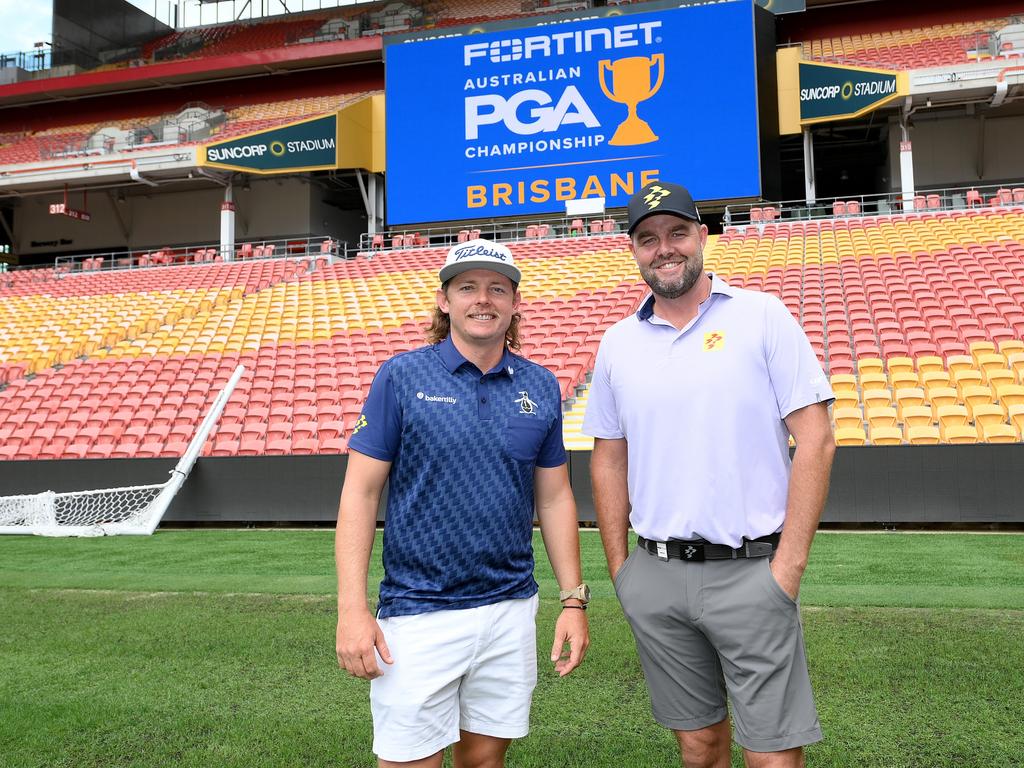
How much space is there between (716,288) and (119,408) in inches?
479

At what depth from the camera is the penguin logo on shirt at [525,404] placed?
238 centimetres

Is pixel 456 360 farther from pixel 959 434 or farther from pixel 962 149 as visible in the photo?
pixel 962 149

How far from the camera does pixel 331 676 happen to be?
13.9 feet

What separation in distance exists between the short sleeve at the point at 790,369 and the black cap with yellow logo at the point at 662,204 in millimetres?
361

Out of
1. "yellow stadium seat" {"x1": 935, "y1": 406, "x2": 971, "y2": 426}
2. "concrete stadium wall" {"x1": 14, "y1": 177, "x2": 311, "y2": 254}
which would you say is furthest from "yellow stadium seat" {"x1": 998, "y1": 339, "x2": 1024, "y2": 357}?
"concrete stadium wall" {"x1": 14, "y1": 177, "x2": 311, "y2": 254}

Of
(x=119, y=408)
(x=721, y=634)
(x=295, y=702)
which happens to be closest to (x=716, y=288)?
(x=721, y=634)

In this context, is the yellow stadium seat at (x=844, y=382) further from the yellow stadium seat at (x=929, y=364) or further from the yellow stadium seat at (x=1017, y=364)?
the yellow stadium seat at (x=1017, y=364)

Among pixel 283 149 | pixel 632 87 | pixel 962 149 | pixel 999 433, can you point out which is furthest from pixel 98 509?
pixel 962 149

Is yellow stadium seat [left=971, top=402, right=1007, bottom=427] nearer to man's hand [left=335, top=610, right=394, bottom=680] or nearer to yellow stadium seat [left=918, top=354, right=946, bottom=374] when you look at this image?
yellow stadium seat [left=918, top=354, right=946, bottom=374]

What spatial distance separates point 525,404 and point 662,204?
0.66 m

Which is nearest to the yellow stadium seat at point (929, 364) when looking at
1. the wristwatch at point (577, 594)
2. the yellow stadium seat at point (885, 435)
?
the yellow stadium seat at point (885, 435)

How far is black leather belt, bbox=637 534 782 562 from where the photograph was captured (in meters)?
2.28

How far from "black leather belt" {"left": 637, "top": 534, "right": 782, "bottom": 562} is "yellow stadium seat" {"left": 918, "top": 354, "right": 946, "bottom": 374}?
31.0ft

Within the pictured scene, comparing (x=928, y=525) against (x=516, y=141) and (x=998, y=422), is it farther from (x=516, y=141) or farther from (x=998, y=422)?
(x=516, y=141)
